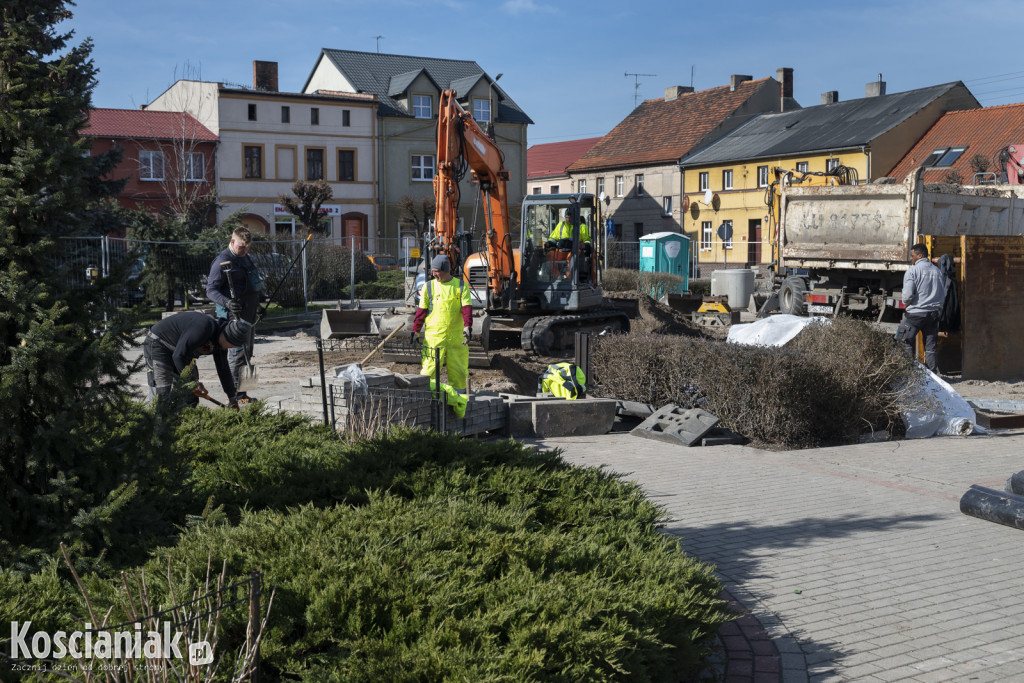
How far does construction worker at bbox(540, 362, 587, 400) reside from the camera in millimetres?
10641

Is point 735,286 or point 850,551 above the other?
point 735,286

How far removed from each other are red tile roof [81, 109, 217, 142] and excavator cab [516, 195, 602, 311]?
29794mm

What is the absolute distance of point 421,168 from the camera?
51.5 metres

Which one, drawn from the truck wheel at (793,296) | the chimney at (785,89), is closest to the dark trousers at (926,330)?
the truck wheel at (793,296)

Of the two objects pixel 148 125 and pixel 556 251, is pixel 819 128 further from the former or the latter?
pixel 556 251

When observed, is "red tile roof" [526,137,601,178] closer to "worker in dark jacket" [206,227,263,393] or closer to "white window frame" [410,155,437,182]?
"white window frame" [410,155,437,182]

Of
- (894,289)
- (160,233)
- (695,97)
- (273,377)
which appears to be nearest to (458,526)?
(273,377)

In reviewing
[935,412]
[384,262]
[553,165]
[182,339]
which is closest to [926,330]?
[935,412]

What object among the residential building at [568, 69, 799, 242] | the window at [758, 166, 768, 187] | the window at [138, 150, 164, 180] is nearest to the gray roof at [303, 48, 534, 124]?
the residential building at [568, 69, 799, 242]

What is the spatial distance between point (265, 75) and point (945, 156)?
34775 millimetres

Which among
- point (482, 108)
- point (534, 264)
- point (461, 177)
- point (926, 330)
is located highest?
point (482, 108)

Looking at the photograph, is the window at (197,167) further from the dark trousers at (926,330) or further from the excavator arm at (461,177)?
the dark trousers at (926,330)

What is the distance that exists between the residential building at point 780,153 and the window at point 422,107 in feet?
48.4

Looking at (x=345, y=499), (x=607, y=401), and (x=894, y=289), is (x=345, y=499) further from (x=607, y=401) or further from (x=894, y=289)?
(x=894, y=289)
